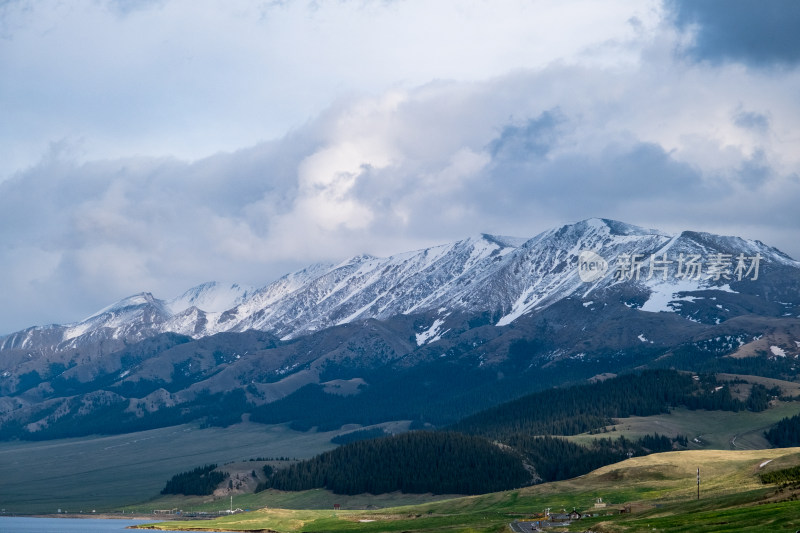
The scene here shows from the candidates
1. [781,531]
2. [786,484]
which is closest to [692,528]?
A: [781,531]

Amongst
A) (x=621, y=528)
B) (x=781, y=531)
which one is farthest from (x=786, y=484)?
(x=781, y=531)

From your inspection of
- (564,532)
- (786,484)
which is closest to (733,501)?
(786,484)

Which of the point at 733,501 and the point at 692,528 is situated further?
the point at 733,501

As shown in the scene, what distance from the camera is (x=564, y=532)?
19838cm

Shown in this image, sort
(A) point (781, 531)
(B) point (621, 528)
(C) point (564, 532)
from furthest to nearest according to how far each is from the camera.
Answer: (C) point (564, 532)
(B) point (621, 528)
(A) point (781, 531)

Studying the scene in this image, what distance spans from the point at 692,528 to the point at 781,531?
21.6 metres

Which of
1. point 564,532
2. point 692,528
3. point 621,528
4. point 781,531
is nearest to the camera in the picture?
point 781,531

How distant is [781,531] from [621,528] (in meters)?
43.9

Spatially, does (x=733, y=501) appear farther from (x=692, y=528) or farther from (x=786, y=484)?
(x=692, y=528)

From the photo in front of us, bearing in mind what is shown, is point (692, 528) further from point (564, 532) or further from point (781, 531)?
point (564, 532)

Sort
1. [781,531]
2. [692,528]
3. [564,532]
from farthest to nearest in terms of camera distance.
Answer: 1. [564,532]
2. [692,528]
3. [781,531]

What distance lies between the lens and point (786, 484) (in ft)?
627

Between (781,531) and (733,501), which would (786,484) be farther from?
(781,531)

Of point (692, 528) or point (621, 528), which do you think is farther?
point (621, 528)
